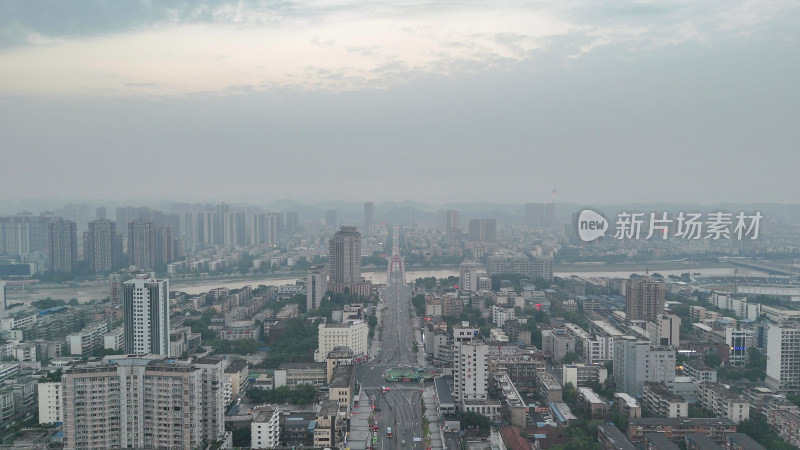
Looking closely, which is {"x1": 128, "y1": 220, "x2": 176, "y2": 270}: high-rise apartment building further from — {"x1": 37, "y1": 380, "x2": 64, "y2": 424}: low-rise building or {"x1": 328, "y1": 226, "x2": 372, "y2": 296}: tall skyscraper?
{"x1": 37, "y1": 380, "x2": 64, "y2": 424}: low-rise building

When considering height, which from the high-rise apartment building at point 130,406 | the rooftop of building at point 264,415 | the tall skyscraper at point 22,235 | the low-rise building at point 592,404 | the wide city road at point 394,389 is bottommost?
the wide city road at point 394,389

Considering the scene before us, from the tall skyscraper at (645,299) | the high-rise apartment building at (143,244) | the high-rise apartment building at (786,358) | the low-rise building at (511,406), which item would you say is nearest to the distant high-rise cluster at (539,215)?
the high-rise apartment building at (143,244)

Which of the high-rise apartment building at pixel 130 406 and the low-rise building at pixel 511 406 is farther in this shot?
the low-rise building at pixel 511 406

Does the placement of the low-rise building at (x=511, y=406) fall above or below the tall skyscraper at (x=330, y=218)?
below

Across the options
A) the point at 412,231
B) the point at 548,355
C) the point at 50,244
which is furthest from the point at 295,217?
the point at 548,355

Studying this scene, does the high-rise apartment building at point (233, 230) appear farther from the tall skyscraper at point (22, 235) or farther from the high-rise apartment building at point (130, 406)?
the high-rise apartment building at point (130, 406)

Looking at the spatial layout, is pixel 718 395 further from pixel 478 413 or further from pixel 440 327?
pixel 440 327
